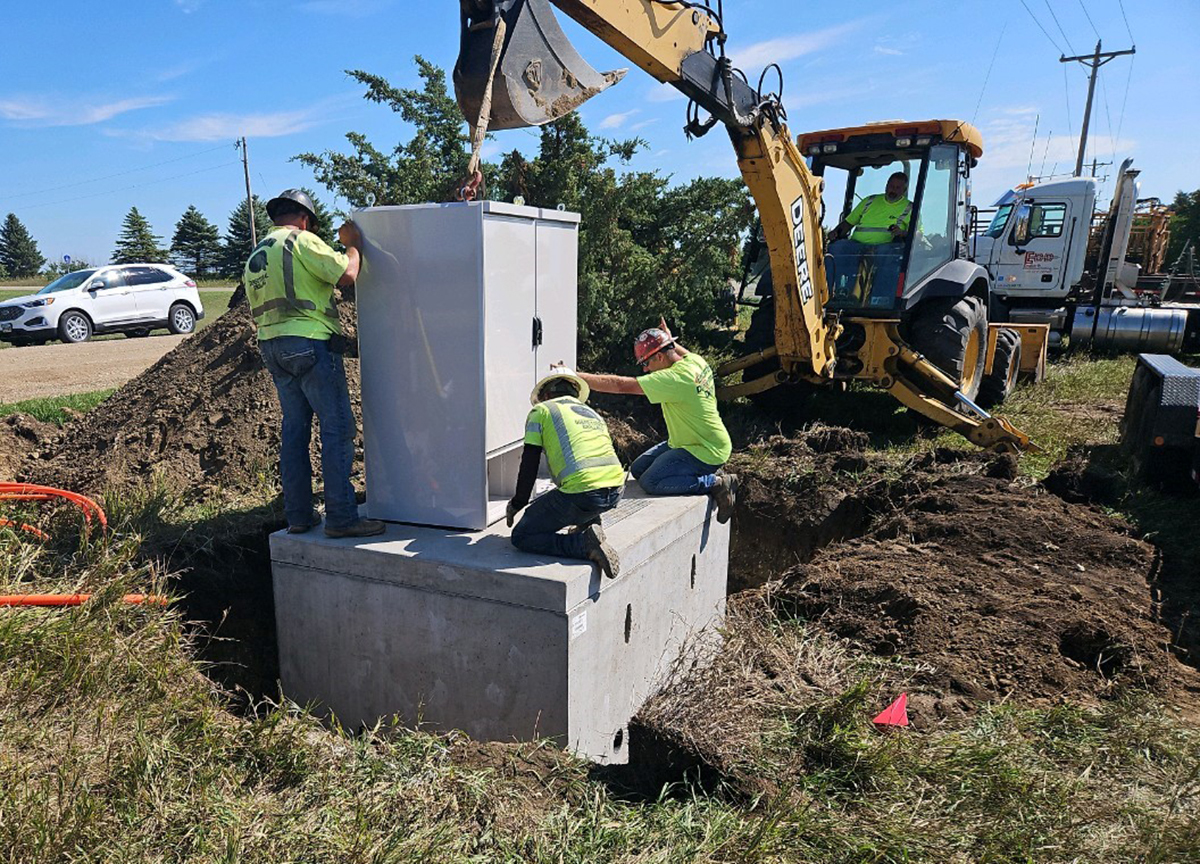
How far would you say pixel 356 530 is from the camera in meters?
4.73

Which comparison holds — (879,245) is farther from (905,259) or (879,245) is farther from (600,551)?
(600,551)

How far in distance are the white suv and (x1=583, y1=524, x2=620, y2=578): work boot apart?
55.8ft

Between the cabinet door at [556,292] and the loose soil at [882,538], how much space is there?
2.17 metres

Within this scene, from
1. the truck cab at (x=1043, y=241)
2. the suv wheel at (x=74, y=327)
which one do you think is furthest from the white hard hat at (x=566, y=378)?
the suv wheel at (x=74, y=327)

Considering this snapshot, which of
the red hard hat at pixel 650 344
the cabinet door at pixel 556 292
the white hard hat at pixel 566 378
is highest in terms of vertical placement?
the cabinet door at pixel 556 292

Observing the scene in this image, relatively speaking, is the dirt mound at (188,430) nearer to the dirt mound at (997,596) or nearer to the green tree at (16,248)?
the dirt mound at (997,596)

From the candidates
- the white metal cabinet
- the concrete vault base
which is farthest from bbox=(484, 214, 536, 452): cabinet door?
the concrete vault base

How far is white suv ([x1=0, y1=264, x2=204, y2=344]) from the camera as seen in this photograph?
16.7m

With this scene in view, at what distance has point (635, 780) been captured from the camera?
12.2ft

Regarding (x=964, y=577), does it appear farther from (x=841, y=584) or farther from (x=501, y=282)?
(x=501, y=282)

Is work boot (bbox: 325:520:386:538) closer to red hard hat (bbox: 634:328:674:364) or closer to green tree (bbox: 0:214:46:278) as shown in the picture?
red hard hat (bbox: 634:328:674:364)

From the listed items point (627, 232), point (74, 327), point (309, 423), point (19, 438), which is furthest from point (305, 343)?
point (74, 327)

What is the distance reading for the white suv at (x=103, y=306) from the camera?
54.8 feet

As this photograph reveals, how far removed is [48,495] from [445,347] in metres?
3.06
